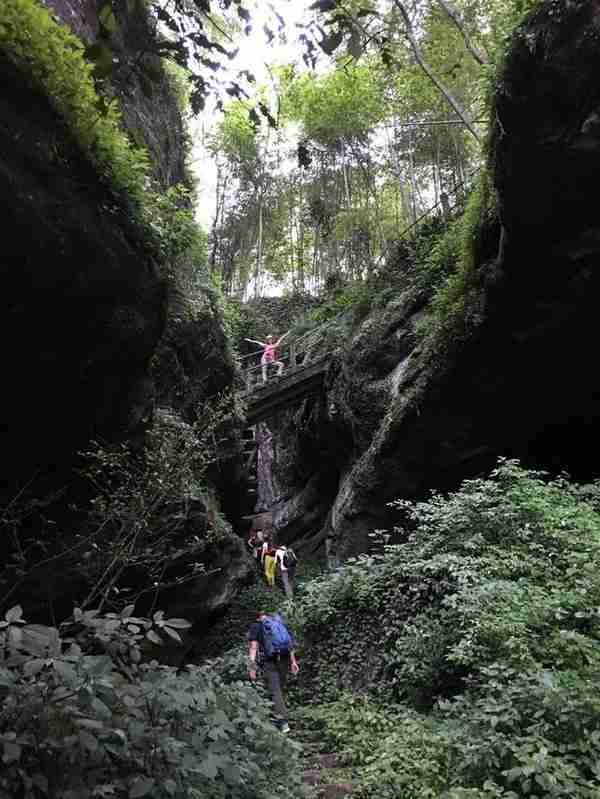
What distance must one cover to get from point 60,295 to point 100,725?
9.78 ft

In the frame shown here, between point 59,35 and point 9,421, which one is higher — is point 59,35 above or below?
above

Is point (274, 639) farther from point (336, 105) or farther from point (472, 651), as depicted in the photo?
Answer: point (336, 105)

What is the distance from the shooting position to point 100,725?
1.79 meters

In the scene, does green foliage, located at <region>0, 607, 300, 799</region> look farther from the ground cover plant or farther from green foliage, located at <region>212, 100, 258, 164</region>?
green foliage, located at <region>212, 100, 258, 164</region>

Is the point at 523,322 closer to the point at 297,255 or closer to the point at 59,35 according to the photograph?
the point at 59,35

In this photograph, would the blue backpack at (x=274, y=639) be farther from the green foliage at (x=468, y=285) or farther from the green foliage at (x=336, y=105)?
the green foliage at (x=336, y=105)

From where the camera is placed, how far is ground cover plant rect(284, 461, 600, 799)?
3.03m

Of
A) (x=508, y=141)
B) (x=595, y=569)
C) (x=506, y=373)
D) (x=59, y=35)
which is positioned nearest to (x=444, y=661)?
(x=595, y=569)

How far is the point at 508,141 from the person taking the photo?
608cm

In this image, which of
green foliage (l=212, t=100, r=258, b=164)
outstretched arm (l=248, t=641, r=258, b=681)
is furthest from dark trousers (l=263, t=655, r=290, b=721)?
green foliage (l=212, t=100, r=258, b=164)

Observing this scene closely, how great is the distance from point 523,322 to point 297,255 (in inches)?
738

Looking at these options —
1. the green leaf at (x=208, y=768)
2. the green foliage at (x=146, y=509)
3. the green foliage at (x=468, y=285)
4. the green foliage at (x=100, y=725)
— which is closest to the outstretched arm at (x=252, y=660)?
the green foliage at (x=146, y=509)

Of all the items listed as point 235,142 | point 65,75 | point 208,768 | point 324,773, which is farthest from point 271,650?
point 235,142

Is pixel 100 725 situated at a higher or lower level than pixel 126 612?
lower
